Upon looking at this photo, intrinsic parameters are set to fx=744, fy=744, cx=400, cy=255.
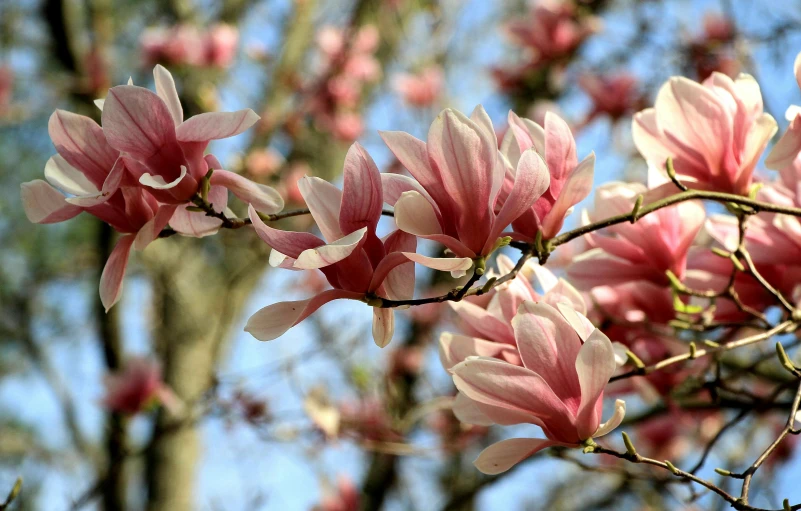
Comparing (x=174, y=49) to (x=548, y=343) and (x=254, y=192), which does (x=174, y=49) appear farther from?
(x=548, y=343)

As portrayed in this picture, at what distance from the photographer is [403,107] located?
318 centimetres

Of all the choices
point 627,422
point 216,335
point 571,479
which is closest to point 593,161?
point 627,422

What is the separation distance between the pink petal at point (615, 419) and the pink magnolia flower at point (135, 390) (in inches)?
58.4

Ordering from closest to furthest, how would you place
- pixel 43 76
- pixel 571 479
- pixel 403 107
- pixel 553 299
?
pixel 553 299 < pixel 43 76 < pixel 403 107 < pixel 571 479

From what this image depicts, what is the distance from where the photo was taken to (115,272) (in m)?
0.60

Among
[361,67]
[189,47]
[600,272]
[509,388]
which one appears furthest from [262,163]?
[509,388]

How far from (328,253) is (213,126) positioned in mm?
148

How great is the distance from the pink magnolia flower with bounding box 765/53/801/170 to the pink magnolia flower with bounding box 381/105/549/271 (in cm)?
21

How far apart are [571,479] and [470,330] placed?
12.0 ft

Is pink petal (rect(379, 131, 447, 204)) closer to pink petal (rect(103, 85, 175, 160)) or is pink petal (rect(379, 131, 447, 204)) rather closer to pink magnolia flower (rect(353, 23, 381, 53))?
pink petal (rect(103, 85, 175, 160))

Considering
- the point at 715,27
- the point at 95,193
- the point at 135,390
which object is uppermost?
the point at 95,193

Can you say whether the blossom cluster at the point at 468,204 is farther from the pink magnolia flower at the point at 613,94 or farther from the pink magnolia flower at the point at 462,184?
the pink magnolia flower at the point at 613,94

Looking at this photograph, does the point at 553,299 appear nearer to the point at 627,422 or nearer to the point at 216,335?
the point at 627,422

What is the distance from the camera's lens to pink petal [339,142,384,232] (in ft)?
1.77
